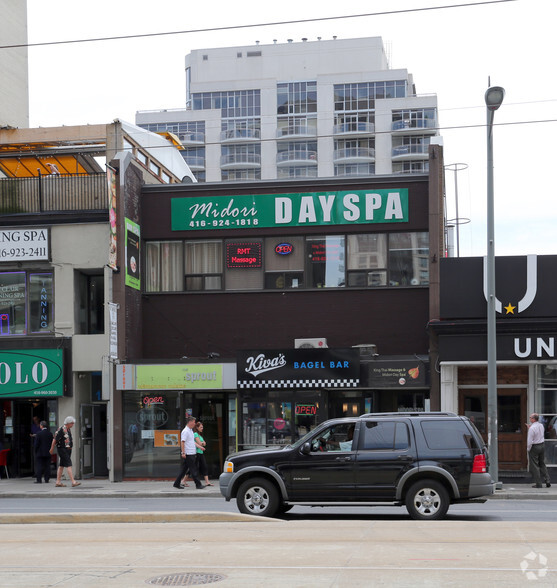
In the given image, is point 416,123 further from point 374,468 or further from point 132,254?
point 374,468

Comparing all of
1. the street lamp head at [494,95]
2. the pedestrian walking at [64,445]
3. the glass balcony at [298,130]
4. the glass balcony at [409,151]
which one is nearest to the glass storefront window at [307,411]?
the pedestrian walking at [64,445]

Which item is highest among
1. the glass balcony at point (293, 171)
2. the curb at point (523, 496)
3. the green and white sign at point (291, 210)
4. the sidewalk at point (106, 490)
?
the glass balcony at point (293, 171)

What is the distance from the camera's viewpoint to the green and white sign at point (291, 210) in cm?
2575

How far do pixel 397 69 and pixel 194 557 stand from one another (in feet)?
264

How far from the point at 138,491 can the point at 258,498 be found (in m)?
7.57

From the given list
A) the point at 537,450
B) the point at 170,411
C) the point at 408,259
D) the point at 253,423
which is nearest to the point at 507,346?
the point at 537,450

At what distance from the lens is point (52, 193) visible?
27016 millimetres

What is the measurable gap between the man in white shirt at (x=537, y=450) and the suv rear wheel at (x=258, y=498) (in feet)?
29.1

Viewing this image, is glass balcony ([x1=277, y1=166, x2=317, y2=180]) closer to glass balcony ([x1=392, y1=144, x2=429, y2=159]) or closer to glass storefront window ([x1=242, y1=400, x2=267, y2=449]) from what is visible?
glass balcony ([x1=392, y1=144, x2=429, y2=159])

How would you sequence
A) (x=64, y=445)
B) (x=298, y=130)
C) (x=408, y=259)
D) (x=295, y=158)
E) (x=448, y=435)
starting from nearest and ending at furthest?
(x=448, y=435), (x=64, y=445), (x=408, y=259), (x=295, y=158), (x=298, y=130)

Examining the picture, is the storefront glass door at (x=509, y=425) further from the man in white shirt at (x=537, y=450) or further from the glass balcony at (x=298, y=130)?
the glass balcony at (x=298, y=130)

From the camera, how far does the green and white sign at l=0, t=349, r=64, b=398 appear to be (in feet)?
85.0

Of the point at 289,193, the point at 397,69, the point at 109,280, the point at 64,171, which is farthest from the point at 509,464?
the point at 397,69

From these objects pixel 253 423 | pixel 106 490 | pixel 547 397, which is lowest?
pixel 106 490
